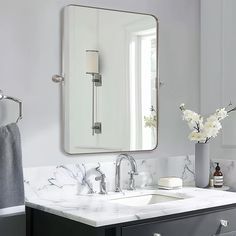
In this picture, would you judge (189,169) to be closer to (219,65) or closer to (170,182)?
(170,182)

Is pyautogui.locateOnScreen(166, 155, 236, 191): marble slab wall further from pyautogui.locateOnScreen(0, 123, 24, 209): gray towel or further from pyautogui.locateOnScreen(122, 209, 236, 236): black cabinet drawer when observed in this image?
pyautogui.locateOnScreen(0, 123, 24, 209): gray towel

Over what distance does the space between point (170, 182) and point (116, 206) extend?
55cm

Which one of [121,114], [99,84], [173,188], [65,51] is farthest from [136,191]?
[65,51]

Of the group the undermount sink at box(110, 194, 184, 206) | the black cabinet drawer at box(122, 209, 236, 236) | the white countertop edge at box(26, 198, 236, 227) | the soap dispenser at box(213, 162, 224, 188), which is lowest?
the black cabinet drawer at box(122, 209, 236, 236)

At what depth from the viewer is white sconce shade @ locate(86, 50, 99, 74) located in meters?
2.50

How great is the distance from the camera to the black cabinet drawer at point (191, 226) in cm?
199

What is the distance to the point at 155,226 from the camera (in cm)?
203

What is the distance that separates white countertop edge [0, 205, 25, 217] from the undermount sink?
439 millimetres

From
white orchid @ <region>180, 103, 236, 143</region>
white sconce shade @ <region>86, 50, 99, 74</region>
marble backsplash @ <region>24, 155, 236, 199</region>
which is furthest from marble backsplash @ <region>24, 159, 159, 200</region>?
white sconce shade @ <region>86, 50, 99, 74</region>

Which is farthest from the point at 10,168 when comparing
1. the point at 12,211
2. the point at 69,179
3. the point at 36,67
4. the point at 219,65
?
the point at 219,65

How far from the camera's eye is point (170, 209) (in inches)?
81.7

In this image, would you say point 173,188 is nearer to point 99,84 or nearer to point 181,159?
point 181,159

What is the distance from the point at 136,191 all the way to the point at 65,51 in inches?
30.9

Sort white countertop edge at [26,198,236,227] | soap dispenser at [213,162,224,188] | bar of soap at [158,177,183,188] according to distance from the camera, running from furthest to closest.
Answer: soap dispenser at [213,162,224,188] < bar of soap at [158,177,183,188] < white countertop edge at [26,198,236,227]
